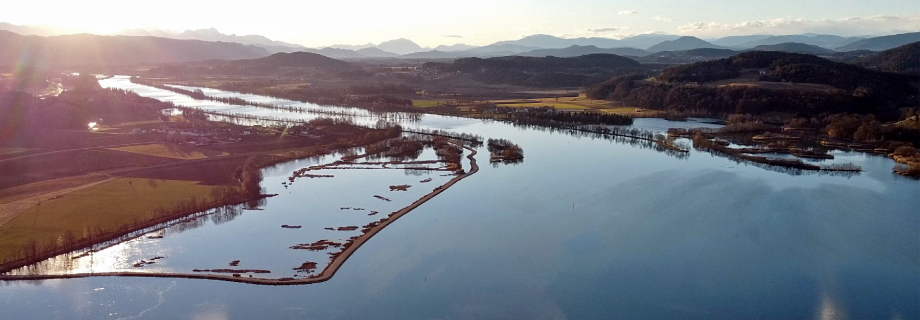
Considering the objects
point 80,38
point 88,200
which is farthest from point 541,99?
point 80,38

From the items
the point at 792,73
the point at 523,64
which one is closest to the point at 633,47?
the point at 523,64

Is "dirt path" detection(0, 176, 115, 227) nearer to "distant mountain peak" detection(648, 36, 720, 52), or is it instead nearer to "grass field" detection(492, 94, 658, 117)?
"grass field" detection(492, 94, 658, 117)

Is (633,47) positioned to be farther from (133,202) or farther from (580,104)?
(133,202)

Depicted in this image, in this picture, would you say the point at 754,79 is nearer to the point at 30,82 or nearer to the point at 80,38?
the point at 30,82

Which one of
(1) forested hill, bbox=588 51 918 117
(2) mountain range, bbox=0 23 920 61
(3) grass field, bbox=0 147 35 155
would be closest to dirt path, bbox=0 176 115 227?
(3) grass field, bbox=0 147 35 155

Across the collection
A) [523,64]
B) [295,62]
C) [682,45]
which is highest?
[682,45]

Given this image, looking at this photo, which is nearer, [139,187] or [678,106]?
[139,187]
